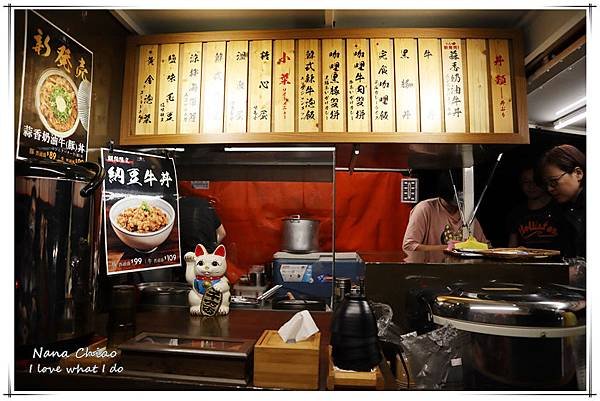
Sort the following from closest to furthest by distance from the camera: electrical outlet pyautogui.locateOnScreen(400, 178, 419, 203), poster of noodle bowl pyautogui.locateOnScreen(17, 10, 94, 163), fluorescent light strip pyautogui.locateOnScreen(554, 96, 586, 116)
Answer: poster of noodle bowl pyautogui.locateOnScreen(17, 10, 94, 163)
fluorescent light strip pyautogui.locateOnScreen(554, 96, 586, 116)
electrical outlet pyautogui.locateOnScreen(400, 178, 419, 203)

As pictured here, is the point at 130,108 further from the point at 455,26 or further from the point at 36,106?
the point at 455,26

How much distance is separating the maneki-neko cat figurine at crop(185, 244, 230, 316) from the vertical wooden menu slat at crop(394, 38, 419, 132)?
1.07 m

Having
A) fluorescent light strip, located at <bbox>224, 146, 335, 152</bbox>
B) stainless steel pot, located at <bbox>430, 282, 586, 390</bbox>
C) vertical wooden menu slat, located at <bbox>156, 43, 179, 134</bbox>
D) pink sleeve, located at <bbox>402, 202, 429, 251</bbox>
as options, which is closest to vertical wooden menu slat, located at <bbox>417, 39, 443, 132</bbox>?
fluorescent light strip, located at <bbox>224, 146, 335, 152</bbox>

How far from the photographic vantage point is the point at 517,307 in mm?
985

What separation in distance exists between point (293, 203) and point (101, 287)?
1.02 meters

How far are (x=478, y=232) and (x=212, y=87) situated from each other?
1915mm

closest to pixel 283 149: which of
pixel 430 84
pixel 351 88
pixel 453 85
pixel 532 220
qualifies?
pixel 351 88

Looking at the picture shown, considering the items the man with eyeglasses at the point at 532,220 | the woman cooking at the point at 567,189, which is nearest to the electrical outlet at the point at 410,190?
the man with eyeglasses at the point at 532,220

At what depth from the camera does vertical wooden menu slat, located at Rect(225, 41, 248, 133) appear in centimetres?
193

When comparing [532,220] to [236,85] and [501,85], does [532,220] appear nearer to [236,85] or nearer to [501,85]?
[501,85]

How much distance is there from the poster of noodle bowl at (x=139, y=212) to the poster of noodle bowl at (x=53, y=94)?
19cm

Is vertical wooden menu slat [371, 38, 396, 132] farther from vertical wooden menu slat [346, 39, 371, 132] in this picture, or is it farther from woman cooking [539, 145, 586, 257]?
woman cooking [539, 145, 586, 257]
